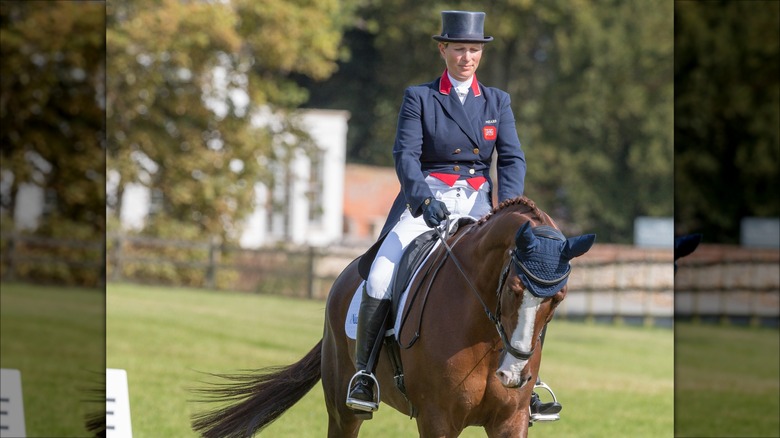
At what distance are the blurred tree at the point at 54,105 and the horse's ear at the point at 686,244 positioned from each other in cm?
1876

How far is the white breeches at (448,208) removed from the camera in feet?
15.4

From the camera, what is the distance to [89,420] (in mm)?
5996

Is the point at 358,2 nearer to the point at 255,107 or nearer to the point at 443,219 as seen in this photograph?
the point at 255,107

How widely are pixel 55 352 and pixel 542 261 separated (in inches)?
428

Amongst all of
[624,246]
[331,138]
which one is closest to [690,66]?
[624,246]

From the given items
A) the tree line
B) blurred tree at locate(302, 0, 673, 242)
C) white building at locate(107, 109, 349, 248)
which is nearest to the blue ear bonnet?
blurred tree at locate(302, 0, 673, 242)

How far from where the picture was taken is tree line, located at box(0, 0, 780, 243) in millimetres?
18359

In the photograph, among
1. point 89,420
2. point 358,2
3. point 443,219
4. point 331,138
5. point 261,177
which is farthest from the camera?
point 261,177

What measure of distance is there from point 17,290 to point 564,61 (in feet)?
37.6

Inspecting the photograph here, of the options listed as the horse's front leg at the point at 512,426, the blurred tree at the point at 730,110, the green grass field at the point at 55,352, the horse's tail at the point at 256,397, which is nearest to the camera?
the horse's front leg at the point at 512,426

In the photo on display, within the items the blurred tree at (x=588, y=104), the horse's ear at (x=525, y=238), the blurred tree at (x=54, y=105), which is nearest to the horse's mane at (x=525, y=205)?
the horse's ear at (x=525, y=238)

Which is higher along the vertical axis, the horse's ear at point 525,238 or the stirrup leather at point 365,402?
the horse's ear at point 525,238

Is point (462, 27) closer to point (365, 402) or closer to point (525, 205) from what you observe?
point (525, 205)

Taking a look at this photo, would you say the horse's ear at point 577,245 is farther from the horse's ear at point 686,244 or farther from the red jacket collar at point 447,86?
the red jacket collar at point 447,86
